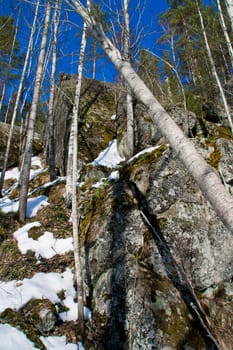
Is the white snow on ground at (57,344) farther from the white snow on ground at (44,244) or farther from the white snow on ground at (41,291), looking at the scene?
the white snow on ground at (44,244)

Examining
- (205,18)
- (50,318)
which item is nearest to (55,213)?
(50,318)

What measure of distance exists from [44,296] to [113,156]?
6.58 meters

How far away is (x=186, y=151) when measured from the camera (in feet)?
7.01

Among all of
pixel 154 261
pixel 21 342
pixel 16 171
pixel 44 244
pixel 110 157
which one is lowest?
pixel 21 342

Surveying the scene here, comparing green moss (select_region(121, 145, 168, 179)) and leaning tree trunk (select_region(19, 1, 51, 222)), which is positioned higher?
leaning tree trunk (select_region(19, 1, 51, 222))

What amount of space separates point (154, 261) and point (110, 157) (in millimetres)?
6281

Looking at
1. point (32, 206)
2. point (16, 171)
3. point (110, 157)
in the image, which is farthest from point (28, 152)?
point (16, 171)

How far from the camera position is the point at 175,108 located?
973cm

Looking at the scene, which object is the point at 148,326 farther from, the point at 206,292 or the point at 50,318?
the point at 50,318

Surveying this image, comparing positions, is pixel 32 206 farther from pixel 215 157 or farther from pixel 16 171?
pixel 16 171

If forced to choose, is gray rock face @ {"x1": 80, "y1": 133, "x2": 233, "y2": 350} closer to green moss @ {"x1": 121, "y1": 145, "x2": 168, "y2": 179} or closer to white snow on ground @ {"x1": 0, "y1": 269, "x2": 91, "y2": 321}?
green moss @ {"x1": 121, "y1": 145, "x2": 168, "y2": 179}

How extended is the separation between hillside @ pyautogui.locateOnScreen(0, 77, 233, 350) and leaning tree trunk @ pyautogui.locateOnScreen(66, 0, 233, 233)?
9.57ft

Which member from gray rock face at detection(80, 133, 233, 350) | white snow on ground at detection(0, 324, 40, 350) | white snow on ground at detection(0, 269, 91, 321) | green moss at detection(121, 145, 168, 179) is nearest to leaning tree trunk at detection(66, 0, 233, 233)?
gray rock face at detection(80, 133, 233, 350)

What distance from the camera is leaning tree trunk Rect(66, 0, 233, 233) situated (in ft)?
5.76
